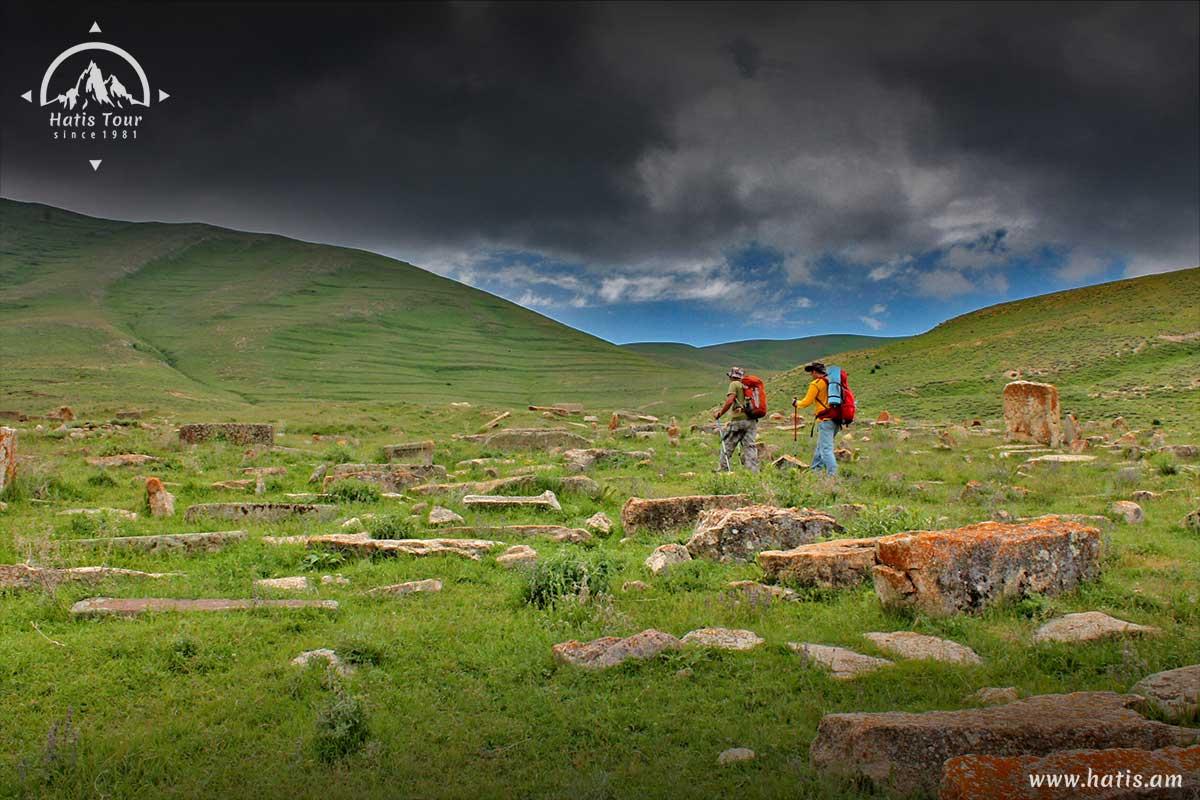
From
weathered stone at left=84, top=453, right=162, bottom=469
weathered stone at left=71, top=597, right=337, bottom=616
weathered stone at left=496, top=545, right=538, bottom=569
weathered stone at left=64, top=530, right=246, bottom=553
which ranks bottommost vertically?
weathered stone at left=71, top=597, right=337, bottom=616

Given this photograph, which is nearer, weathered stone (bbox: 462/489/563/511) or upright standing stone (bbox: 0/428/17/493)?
upright standing stone (bbox: 0/428/17/493)

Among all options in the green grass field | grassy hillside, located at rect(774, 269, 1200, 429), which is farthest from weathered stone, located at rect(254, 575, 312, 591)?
grassy hillside, located at rect(774, 269, 1200, 429)

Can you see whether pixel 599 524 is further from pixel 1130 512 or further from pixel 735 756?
pixel 1130 512

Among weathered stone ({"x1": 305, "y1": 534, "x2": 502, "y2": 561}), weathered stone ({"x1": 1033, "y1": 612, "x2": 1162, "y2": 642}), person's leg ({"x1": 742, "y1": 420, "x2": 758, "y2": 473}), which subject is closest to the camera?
weathered stone ({"x1": 1033, "y1": 612, "x2": 1162, "y2": 642})

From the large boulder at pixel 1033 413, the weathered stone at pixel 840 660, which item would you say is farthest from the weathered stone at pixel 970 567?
the large boulder at pixel 1033 413

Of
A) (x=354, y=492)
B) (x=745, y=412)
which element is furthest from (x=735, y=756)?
(x=745, y=412)

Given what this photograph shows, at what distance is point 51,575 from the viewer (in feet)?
25.7

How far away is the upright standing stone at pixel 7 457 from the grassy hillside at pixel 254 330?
1324 inches

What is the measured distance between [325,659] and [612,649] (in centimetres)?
252

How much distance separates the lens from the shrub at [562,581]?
7648 mm

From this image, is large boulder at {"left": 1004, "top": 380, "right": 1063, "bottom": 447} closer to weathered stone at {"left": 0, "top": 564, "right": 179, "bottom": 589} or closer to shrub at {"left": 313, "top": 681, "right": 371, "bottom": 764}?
shrub at {"left": 313, "top": 681, "right": 371, "bottom": 764}

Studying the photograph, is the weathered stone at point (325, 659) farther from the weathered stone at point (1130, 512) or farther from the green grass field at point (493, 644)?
the weathered stone at point (1130, 512)

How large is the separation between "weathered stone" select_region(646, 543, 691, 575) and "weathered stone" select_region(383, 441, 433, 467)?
11.2 meters

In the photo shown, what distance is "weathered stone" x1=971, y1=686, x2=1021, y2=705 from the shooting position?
4805 mm
